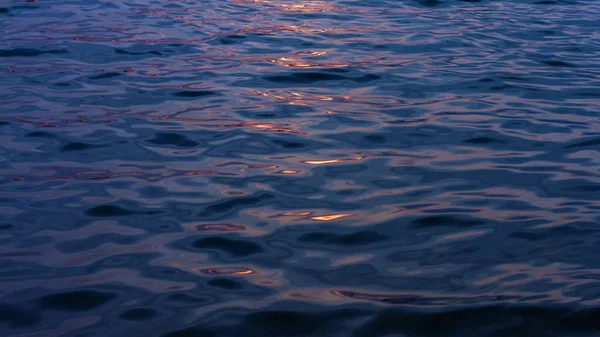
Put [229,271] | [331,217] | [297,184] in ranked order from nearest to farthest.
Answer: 1. [229,271]
2. [331,217]
3. [297,184]

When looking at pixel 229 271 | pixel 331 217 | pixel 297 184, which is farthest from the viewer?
pixel 297 184

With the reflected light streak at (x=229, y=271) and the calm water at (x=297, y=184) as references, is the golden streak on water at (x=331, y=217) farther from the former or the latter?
the reflected light streak at (x=229, y=271)

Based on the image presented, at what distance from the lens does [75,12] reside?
33.2 feet

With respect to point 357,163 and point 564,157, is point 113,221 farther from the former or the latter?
point 564,157

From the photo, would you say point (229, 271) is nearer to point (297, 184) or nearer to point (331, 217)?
point (331, 217)

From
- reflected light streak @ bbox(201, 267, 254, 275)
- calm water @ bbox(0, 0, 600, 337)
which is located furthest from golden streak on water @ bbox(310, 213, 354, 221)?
reflected light streak @ bbox(201, 267, 254, 275)

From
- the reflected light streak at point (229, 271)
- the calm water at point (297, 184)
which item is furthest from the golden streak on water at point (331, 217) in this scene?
the reflected light streak at point (229, 271)

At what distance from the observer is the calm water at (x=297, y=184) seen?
11.4 feet

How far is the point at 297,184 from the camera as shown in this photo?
4895 millimetres

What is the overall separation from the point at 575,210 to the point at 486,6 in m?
7.14

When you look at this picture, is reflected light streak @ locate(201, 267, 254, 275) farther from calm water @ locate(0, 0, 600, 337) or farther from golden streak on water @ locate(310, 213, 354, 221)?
golden streak on water @ locate(310, 213, 354, 221)

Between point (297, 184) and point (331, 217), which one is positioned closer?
point (331, 217)

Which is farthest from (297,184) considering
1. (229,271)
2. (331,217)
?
(229,271)

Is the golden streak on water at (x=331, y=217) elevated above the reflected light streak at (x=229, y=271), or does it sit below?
above
